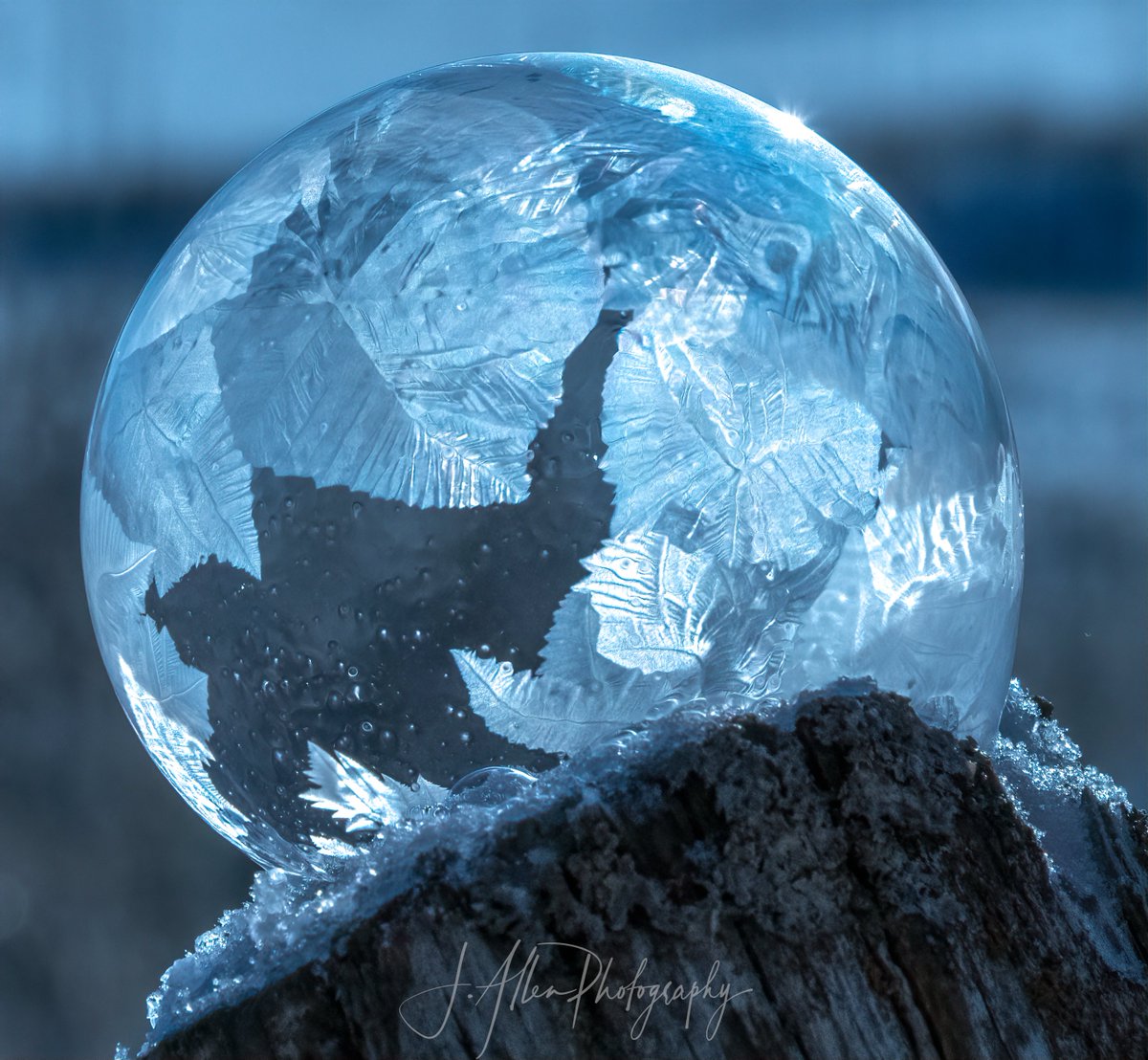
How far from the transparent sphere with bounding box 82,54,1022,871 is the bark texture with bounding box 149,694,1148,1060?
0.05 metres

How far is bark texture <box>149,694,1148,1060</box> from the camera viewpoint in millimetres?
639

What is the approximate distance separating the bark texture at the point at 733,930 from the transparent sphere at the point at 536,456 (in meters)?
0.05

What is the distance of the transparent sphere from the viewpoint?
0.69 metres

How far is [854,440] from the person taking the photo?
72 centimetres

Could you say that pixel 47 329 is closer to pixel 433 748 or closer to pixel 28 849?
pixel 28 849

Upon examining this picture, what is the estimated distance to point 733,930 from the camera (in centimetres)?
66

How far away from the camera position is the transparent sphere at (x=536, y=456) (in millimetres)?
692

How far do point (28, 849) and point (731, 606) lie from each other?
2501 millimetres
